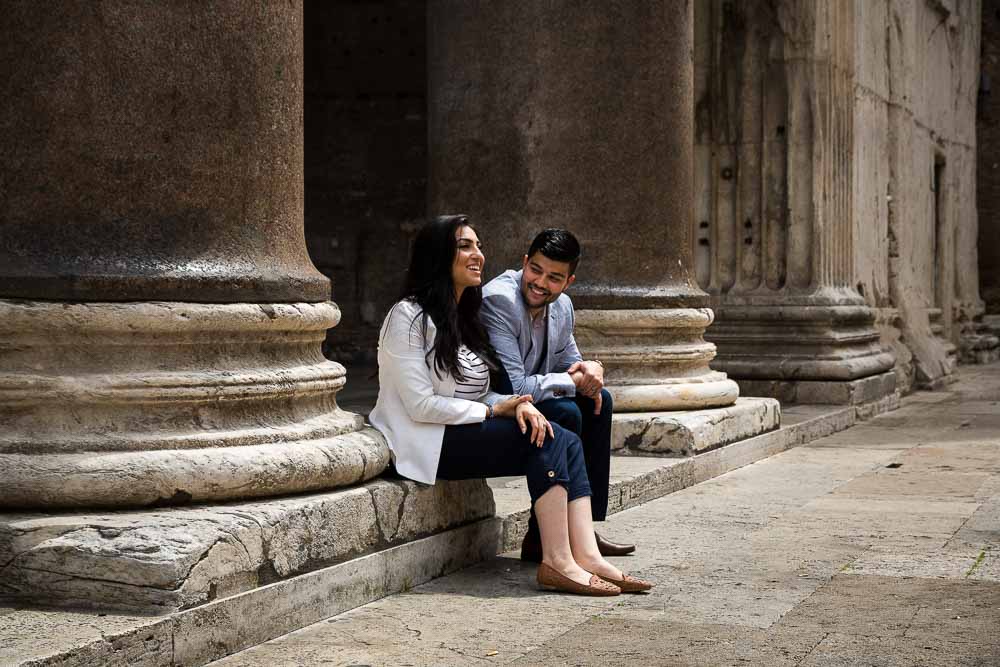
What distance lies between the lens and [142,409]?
3.81 m

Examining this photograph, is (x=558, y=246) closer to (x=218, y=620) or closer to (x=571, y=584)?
(x=571, y=584)

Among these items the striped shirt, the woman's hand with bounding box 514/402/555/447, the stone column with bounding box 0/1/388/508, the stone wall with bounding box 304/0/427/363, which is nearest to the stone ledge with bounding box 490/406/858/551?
the striped shirt

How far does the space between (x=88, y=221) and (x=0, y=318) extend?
0.34 m

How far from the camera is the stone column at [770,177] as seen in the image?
34.3 ft

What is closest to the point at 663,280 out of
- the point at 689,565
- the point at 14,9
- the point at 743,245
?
the point at 689,565

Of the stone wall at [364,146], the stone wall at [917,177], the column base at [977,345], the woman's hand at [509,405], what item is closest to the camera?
the woman's hand at [509,405]

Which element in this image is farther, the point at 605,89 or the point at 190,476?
the point at 605,89

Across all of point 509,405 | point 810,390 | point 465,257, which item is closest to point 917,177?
point 810,390

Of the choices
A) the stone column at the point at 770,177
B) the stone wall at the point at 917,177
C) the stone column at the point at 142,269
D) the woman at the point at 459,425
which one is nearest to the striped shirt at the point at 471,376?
the woman at the point at 459,425

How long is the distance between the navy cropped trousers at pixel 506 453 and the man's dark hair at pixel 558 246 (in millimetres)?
618

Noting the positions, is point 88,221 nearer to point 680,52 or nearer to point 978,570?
point 978,570

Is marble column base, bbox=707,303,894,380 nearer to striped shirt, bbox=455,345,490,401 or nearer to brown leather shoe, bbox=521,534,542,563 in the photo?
brown leather shoe, bbox=521,534,542,563

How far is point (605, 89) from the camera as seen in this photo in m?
7.10

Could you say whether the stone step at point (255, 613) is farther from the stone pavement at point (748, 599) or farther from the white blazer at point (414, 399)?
the white blazer at point (414, 399)
